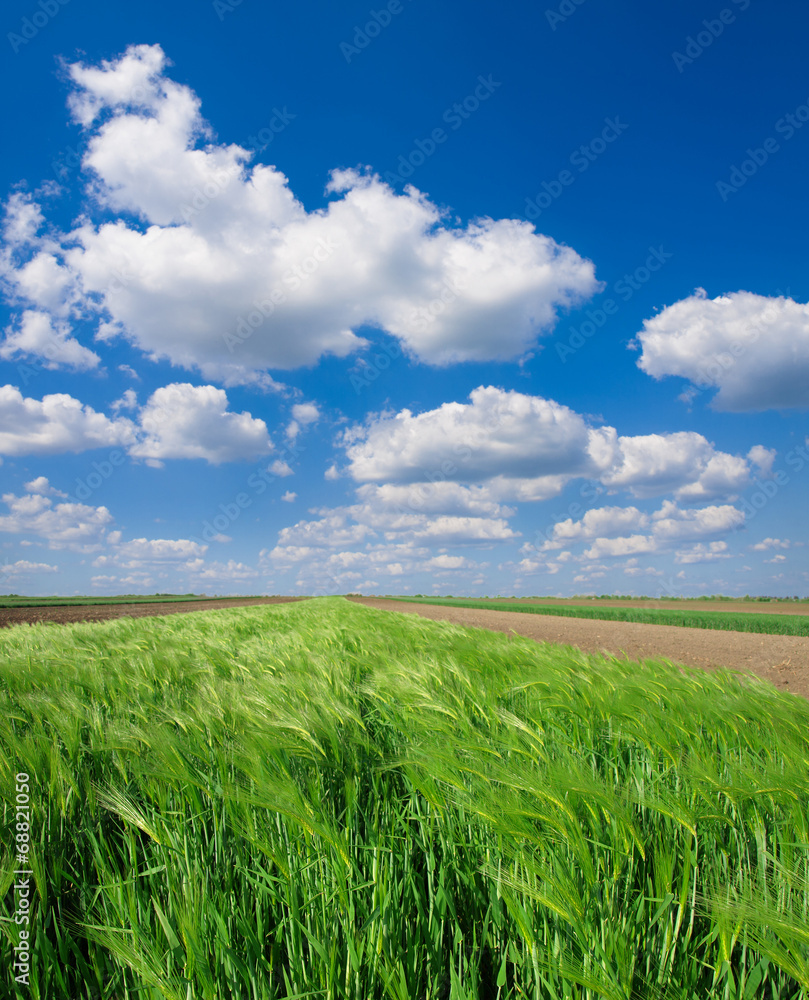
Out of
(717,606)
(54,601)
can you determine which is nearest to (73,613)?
(54,601)

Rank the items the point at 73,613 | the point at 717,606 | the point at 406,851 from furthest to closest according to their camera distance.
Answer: the point at 717,606, the point at 73,613, the point at 406,851

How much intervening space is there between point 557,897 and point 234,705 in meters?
1.83

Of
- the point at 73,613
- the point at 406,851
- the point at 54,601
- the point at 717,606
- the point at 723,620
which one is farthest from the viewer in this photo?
the point at 54,601

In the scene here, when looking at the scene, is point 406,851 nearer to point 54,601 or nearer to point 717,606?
point 717,606

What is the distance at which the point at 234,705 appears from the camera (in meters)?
2.57

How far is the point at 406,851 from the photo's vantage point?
5.27 feet

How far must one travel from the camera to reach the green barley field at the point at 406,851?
4.03ft

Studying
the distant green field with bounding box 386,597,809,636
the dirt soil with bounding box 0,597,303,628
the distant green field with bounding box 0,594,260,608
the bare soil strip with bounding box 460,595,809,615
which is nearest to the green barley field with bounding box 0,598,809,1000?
the dirt soil with bounding box 0,597,303,628

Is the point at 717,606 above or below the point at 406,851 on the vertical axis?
below

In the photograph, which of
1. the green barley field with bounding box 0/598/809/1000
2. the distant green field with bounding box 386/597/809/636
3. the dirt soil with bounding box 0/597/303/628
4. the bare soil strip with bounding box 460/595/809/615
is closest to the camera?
the green barley field with bounding box 0/598/809/1000

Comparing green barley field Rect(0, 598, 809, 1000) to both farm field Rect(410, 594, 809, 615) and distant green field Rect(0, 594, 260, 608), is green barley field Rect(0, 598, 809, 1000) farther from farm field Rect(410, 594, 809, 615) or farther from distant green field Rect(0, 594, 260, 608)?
distant green field Rect(0, 594, 260, 608)

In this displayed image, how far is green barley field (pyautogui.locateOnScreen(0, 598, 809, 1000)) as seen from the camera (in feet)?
4.03

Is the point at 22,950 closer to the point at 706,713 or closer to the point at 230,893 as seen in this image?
the point at 230,893

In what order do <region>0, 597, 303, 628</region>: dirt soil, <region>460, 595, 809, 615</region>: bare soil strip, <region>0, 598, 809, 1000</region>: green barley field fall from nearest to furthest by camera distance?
<region>0, 598, 809, 1000</region>: green barley field, <region>0, 597, 303, 628</region>: dirt soil, <region>460, 595, 809, 615</region>: bare soil strip
